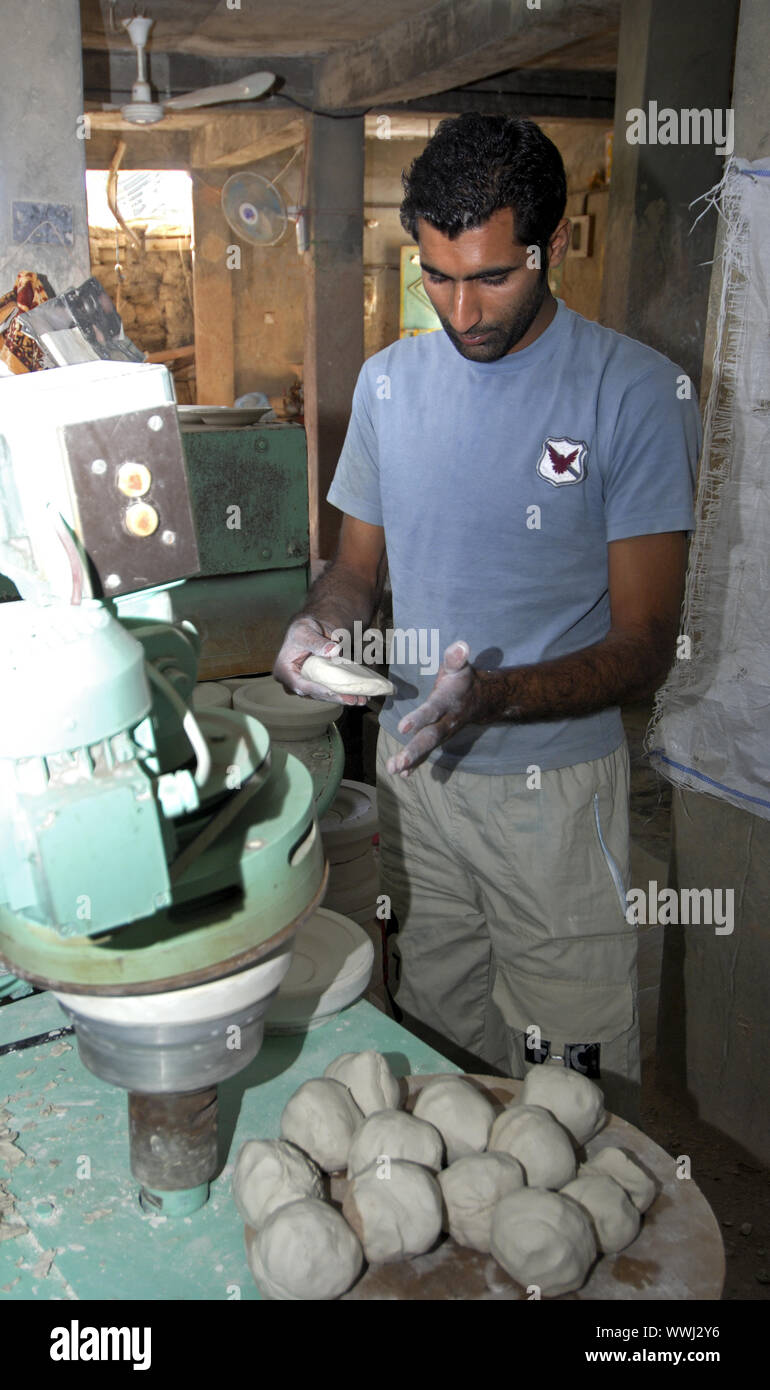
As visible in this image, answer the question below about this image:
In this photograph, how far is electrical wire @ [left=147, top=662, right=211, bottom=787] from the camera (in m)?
0.95

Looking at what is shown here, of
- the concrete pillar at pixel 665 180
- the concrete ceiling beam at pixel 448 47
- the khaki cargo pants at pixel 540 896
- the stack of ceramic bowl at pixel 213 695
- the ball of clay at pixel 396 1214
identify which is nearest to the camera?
the ball of clay at pixel 396 1214

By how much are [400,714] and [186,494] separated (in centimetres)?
111

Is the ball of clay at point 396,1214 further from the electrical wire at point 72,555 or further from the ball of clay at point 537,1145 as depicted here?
the electrical wire at point 72,555

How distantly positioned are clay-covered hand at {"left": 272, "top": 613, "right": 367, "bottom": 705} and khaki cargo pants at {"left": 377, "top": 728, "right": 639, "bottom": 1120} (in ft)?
1.28

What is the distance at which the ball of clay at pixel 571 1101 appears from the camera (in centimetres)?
118

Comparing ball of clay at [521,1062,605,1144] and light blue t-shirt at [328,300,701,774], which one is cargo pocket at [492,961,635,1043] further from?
ball of clay at [521,1062,605,1144]

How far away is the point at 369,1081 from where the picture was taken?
4.02 feet

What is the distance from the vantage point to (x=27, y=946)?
3.10 ft

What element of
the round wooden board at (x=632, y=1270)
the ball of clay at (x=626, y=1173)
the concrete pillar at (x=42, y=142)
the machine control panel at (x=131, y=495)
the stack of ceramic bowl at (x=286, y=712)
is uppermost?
the concrete pillar at (x=42, y=142)

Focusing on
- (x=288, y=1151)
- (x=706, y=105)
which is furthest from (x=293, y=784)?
(x=706, y=105)

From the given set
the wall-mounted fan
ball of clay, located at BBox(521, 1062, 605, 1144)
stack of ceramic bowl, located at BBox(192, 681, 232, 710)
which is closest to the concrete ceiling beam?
the wall-mounted fan

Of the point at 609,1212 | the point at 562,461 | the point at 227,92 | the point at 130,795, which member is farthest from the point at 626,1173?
the point at 227,92

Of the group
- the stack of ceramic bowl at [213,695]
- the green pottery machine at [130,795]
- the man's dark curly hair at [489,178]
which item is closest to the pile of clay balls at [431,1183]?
the green pottery machine at [130,795]

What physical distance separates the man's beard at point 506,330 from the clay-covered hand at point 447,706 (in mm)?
619
